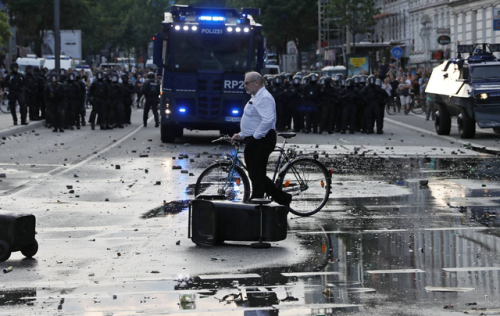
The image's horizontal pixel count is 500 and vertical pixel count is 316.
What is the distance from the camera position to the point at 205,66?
79.0ft

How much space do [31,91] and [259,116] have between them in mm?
22005

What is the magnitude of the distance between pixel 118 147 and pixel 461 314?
1730 centimetres

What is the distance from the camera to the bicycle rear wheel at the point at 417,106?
133 feet

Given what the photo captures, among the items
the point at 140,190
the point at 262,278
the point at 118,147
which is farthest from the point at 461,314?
the point at 118,147

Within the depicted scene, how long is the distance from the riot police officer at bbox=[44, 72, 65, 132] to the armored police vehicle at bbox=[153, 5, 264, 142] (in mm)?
5663

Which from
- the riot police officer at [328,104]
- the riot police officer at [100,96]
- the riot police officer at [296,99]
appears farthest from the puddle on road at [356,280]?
the riot police officer at [100,96]

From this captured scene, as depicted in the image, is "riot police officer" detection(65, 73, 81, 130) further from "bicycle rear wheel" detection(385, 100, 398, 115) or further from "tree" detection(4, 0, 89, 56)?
"tree" detection(4, 0, 89, 56)

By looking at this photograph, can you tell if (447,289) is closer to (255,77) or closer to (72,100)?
(255,77)

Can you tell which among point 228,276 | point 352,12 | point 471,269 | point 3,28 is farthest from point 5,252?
point 352,12

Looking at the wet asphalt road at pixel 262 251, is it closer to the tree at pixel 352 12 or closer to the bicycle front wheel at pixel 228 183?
the bicycle front wheel at pixel 228 183

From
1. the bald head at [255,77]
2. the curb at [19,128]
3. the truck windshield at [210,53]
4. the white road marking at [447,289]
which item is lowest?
the white road marking at [447,289]

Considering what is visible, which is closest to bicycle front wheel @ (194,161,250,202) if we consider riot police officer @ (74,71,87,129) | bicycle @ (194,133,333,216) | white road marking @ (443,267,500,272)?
bicycle @ (194,133,333,216)

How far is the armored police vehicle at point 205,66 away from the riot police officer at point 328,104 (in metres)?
5.32

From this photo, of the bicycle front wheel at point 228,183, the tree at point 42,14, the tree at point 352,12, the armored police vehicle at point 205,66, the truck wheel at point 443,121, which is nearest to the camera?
the bicycle front wheel at point 228,183
